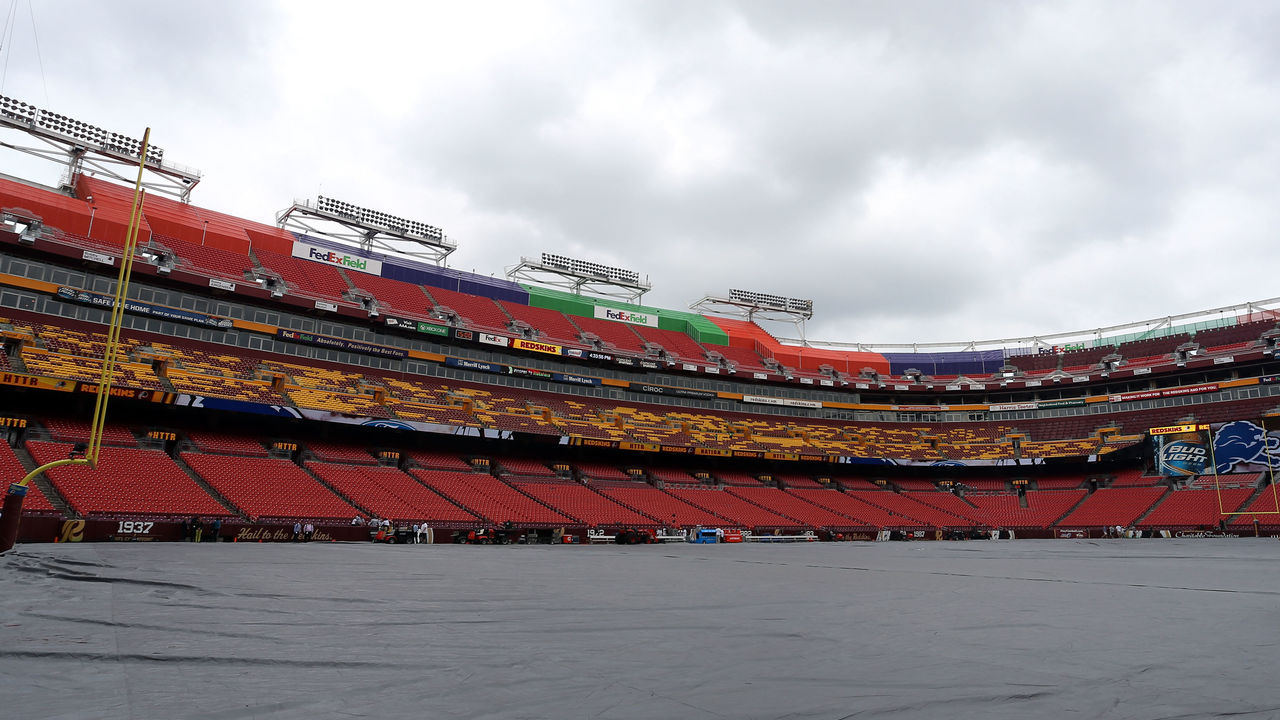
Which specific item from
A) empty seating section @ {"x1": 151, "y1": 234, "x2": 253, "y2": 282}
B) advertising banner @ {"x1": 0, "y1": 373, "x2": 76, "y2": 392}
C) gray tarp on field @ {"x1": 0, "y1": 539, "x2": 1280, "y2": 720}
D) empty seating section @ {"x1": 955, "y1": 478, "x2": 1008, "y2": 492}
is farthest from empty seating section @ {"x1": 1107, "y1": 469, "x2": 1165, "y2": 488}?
advertising banner @ {"x1": 0, "y1": 373, "x2": 76, "y2": 392}

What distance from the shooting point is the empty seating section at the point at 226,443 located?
42.5 meters

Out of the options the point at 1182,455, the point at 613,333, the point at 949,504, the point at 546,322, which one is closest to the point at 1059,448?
the point at 1182,455

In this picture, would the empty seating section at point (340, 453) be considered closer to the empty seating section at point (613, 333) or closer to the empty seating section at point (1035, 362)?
the empty seating section at point (613, 333)

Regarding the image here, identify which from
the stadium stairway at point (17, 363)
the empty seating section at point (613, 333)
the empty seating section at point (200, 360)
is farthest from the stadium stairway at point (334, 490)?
the empty seating section at point (613, 333)

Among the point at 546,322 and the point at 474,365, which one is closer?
the point at 474,365

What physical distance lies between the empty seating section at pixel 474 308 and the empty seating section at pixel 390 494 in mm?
21044

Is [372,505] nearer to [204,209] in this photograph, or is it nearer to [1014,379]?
[204,209]

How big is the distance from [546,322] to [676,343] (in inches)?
633

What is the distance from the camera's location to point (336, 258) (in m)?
66.2

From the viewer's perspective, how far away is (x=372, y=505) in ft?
136

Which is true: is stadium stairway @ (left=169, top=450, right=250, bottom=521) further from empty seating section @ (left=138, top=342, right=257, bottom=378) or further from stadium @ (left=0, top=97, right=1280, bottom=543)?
empty seating section @ (left=138, top=342, right=257, bottom=378)

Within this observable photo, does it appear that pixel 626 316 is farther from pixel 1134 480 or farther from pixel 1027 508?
pixel 1134 480

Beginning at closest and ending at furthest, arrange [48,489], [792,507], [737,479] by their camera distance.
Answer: [48,489], [792,507], [737,479]

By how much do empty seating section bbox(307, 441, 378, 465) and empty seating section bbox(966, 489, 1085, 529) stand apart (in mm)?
55463
